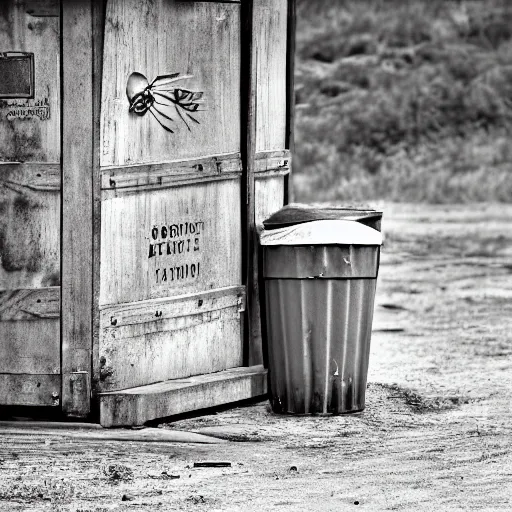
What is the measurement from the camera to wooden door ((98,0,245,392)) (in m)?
7.06

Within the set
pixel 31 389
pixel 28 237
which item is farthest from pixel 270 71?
pixel 31 389

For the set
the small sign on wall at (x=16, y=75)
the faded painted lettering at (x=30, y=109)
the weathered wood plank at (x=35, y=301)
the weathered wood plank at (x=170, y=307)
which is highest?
the small sign on wall at (x=16, y=75)

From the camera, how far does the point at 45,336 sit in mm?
7062

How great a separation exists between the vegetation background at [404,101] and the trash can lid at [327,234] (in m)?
14.2

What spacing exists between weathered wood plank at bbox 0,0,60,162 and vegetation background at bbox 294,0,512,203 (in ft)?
48.6

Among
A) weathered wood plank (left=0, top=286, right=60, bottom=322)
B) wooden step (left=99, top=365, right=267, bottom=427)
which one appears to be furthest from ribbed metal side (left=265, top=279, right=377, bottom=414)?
weathered wood plank (left=0, top=286, right=60, bottom=322)

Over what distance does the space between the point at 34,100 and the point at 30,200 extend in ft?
1.68

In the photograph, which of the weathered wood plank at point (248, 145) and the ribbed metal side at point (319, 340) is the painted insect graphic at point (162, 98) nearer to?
the weathered wood plank at point (248, 145)

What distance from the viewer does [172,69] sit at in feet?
24.1

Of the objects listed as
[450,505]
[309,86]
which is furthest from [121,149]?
[309,86]

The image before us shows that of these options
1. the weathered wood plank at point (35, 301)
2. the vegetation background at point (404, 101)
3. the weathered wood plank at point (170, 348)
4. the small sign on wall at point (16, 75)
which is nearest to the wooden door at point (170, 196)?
the weathered wood plank at point (170, 348)

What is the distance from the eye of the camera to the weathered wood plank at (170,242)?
7.10m

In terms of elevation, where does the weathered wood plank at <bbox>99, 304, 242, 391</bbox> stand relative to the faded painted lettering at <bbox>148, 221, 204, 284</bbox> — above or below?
below

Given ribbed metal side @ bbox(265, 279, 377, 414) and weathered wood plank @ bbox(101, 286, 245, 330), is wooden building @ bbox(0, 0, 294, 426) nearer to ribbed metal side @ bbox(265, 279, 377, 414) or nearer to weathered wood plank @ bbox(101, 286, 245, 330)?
weathered wood plank @ bbox(101, 286, 245, 330)
